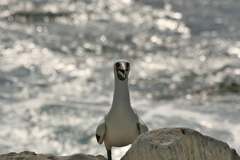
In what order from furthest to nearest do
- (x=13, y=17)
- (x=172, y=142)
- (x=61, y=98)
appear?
1. (x=13, y=17)
2. (x=61, y=98)
3. (x=172, y=142)

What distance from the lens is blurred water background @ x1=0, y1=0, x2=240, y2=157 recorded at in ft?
56.4

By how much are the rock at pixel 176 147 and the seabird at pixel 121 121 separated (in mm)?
1173

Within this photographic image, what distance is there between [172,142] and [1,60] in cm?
1475

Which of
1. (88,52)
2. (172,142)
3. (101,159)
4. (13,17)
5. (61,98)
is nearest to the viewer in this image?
(172,142)

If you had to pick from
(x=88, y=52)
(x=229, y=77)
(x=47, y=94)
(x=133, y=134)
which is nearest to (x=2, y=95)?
(x=47, y=94)

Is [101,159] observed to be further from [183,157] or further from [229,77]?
[229,77]

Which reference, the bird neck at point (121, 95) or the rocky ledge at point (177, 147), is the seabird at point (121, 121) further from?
the rocky ledge at point (177, 147)

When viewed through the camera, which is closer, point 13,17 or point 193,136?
point 193,136

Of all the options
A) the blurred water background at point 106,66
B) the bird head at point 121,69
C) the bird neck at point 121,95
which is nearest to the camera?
the bird head at point 121,69

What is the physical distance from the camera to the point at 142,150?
24.2 ft

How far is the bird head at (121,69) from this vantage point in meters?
8.59

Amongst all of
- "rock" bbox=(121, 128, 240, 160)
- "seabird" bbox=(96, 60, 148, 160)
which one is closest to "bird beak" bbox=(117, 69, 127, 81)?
"seabird" bbox=(96, 60, 148, 160)

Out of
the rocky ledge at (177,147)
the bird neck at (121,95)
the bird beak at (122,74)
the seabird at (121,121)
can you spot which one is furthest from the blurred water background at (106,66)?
the rocky ledge at (177,147)

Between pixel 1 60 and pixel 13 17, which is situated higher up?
pixel 13 17
